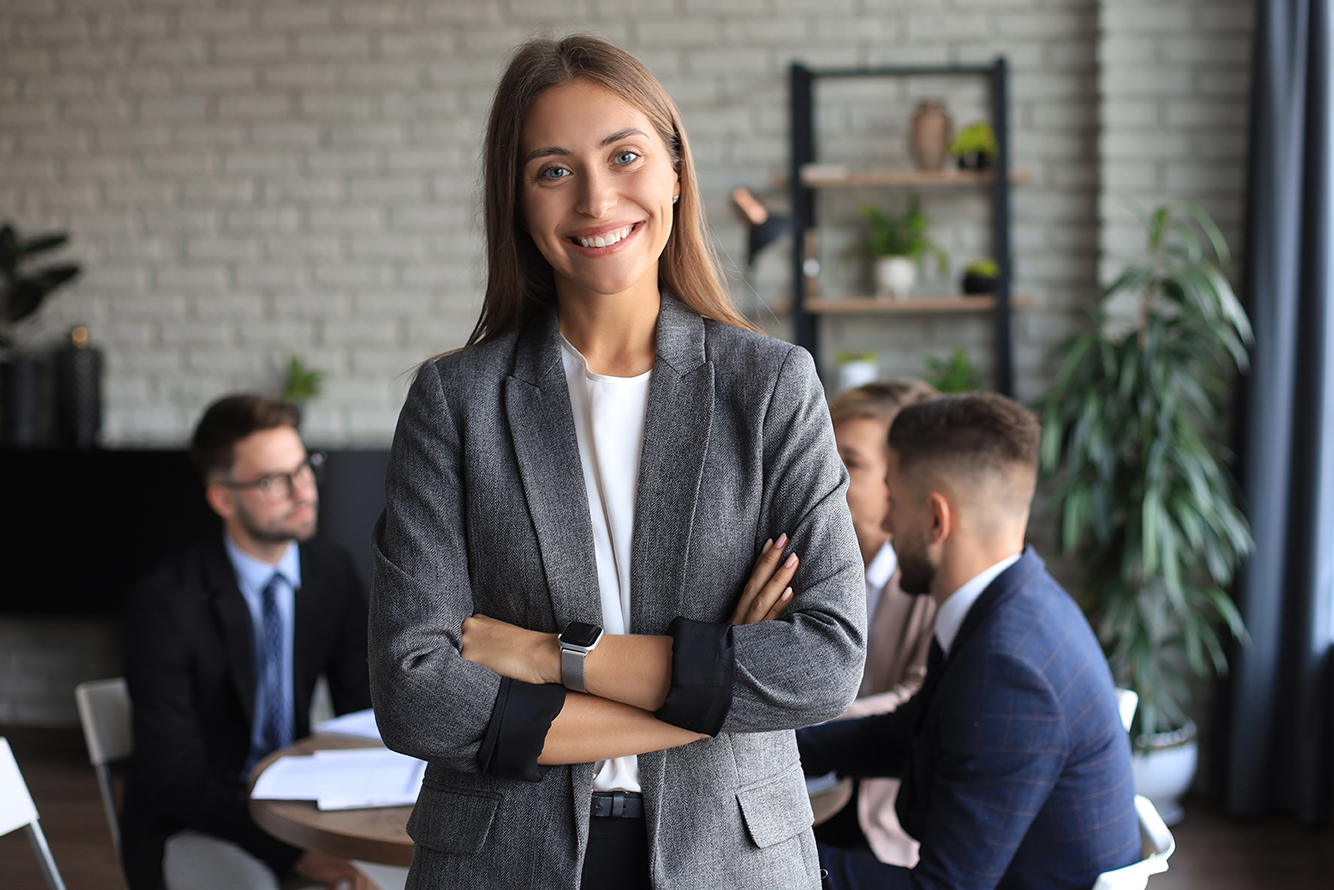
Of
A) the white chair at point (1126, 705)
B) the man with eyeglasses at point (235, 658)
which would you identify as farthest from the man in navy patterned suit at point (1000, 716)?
the man with eyeglasses at point (235, 658)

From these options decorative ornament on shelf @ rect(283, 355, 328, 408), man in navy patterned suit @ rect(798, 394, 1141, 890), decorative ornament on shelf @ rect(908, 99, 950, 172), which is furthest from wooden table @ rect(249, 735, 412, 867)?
decorative ornament on shelf @ rect(908, 99, 950, 172)

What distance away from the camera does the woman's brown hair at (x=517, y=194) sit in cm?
112

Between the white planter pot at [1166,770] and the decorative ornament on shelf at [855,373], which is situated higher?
the decorative ornament on shelf at [855,373]

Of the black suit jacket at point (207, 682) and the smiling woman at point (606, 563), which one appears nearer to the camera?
the smiling woman at point (606, 563)

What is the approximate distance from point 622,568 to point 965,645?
0.63 m

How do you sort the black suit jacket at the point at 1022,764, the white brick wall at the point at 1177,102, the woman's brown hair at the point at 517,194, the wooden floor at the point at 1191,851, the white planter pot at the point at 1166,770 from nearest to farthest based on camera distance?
the woman's brown hair at the point at 517,194 < the black suit jacket at the point at 1022,764 < the wooden floor at the point at 1191,851 < the white planter pot at the point at 1166,770 < the white brick wall at the point at 1177,102

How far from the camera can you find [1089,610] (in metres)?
3.46

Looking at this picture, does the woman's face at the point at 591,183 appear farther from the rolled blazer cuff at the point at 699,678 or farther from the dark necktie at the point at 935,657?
the dark necktie at the point at 935,657

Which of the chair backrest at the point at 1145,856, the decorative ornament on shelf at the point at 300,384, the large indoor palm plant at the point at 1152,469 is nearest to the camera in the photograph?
the chair backrest at the point at 1145,856

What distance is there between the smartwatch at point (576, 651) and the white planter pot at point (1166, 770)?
9.37ft

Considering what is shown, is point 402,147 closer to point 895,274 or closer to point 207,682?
point 895,274

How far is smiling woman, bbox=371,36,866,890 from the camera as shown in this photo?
1.03m

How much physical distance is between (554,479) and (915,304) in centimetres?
292

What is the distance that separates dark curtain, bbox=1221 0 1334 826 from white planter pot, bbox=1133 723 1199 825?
0.15 m
